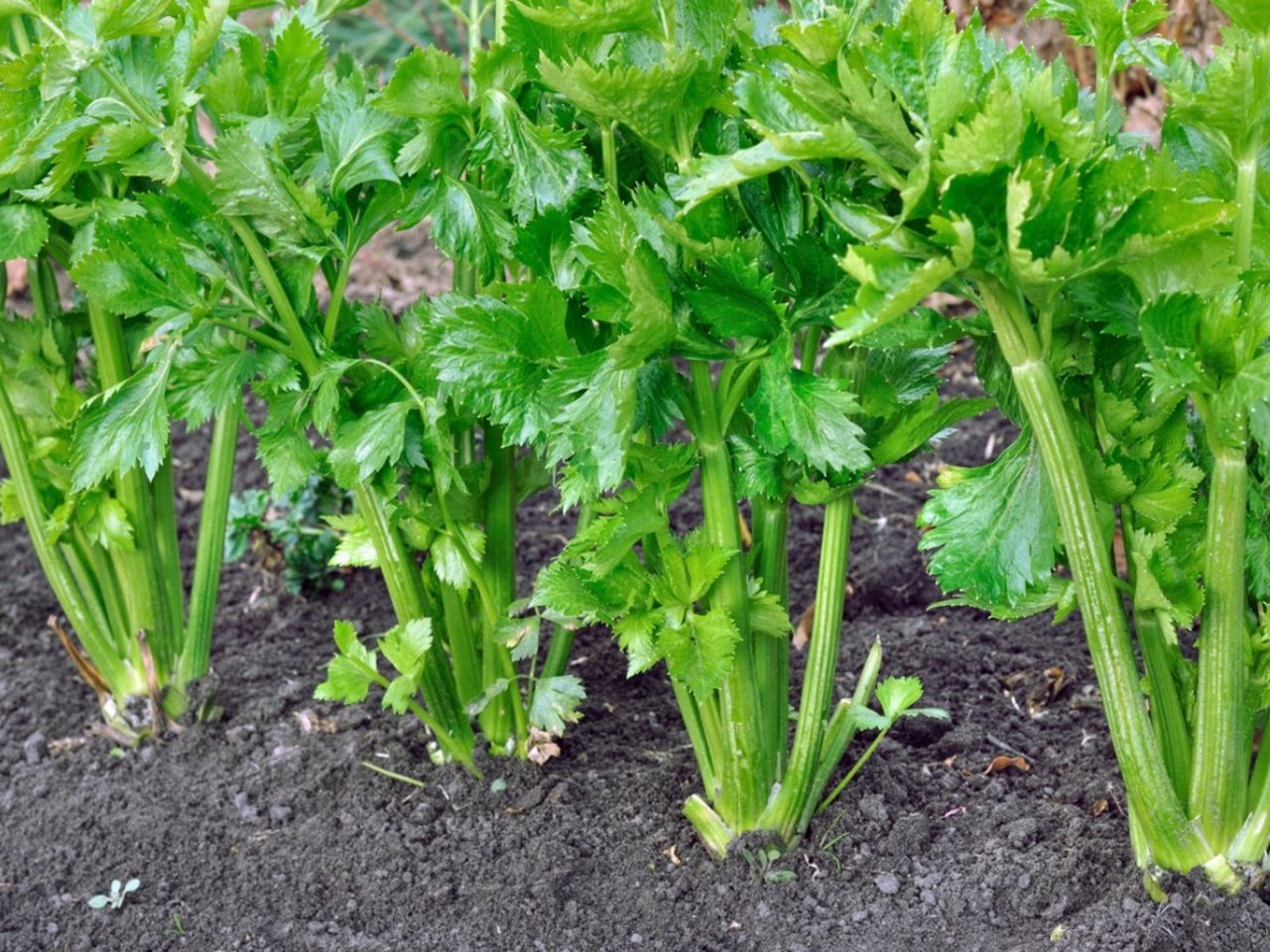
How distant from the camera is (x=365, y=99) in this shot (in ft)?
6.49

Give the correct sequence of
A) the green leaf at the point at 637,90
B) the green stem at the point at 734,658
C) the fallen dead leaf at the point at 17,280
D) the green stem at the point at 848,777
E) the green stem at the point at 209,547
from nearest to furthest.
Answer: the green leaf at the point at 637,90 → the green stem at the point at 734,658 → the green stem at the point at 848,777 → the green stem at the point at 209,547 → the fallen dead leaf at the point at 17,280

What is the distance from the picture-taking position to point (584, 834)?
225 cm

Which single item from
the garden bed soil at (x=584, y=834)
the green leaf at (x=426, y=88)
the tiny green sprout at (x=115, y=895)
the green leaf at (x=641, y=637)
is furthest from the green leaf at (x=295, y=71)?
the tiny green sprout at (x=115, y=895)

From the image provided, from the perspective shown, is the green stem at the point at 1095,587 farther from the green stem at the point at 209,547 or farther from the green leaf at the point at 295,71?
the green stem at the point at 209,547

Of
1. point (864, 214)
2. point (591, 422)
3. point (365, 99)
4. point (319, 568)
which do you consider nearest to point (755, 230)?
point (864, 214)

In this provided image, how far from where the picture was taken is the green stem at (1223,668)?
169 cm

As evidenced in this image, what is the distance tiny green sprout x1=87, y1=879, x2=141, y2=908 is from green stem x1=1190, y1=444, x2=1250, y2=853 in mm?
1613

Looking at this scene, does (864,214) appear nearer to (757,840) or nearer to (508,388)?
(508,388)

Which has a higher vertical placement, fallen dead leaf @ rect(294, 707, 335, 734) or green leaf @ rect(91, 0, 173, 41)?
green leaf @ rect(91, 0, 173, 41)

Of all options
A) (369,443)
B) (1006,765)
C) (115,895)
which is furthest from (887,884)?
(115,895)

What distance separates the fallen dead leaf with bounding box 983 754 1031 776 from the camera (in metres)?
2.31

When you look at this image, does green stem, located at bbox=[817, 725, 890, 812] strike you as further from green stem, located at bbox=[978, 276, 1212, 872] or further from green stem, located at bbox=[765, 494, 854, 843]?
green stem, located at bbox=[978, 276, 1212, 872]

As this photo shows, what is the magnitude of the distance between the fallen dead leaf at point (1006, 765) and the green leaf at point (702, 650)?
2.20 ft

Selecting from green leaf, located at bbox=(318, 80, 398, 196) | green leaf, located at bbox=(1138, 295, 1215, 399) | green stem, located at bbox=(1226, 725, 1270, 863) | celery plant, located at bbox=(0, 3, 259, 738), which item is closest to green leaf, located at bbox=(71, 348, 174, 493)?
celery plant, located at bbox=(0, 3, 259, 738)
